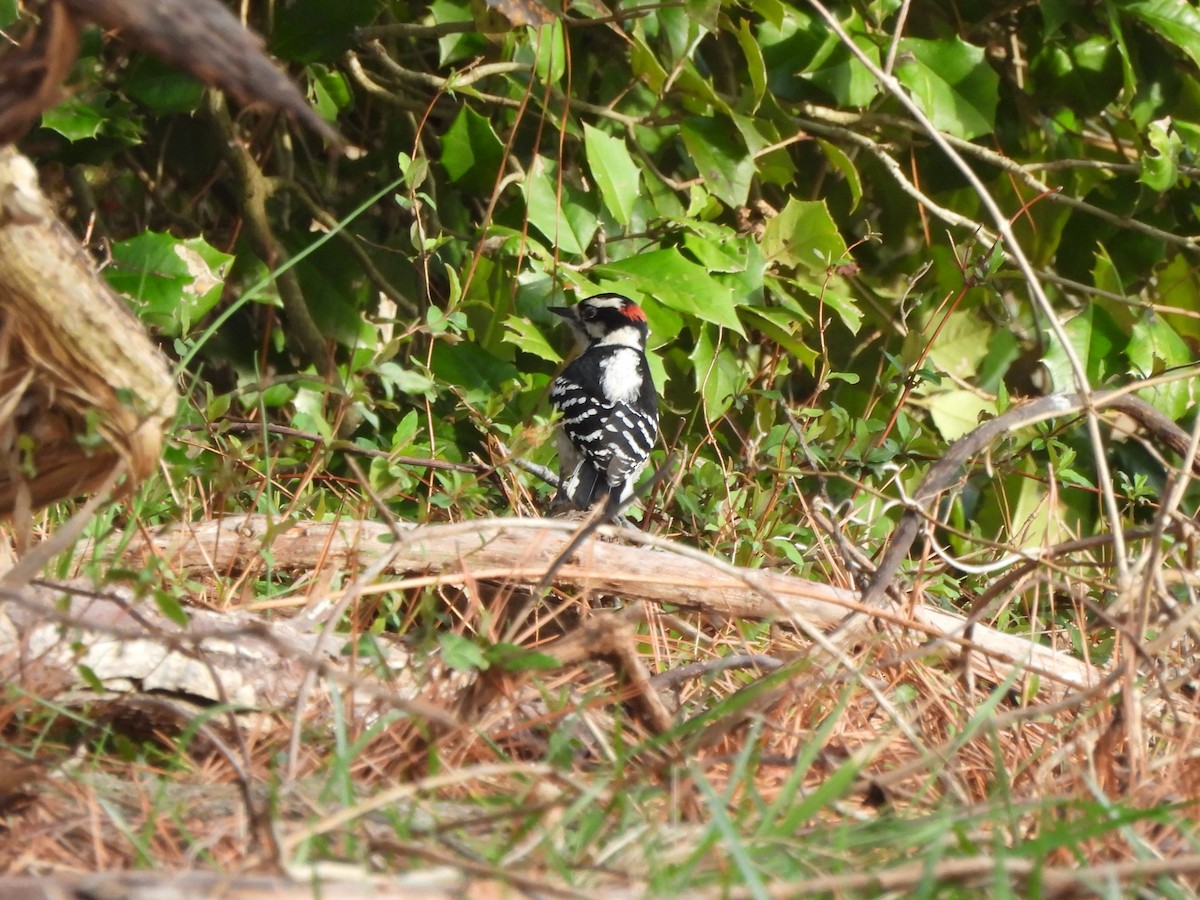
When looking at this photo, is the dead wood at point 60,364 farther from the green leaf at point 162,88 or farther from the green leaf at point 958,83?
the green leaf at point 958,83

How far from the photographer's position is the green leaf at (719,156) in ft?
15.4

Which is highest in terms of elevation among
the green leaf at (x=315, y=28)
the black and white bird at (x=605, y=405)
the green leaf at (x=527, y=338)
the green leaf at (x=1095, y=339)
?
the green leaf at (x=315, y=28)

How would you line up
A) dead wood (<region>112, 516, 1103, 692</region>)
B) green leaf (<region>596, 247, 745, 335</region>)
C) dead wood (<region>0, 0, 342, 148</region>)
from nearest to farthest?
1. dead wood (<region>0, 0, 342, 148</region>)
2. dead wood (<region>112, 516, 1103, 692</region>)
3. green leaf (<region>596, 247, 745, 335</region>)

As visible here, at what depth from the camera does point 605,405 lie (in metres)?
5.74

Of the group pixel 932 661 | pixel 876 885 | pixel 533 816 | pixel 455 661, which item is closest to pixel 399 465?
pixel 932 661

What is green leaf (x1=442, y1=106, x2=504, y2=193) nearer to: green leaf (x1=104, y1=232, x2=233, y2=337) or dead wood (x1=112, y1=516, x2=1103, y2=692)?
green leaf (x1=104, y1=232, x2=233, y2=337)

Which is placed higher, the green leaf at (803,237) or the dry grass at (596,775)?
the dry grass at (596,775)

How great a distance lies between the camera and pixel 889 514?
5742 mm

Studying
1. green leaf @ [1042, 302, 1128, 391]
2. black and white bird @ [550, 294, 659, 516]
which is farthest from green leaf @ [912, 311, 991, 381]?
black and white bird @ [550, 294, 659, 516]

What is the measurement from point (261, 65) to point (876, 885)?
3.75ft

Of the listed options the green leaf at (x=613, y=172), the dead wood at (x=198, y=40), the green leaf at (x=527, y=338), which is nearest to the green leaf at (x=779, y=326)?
the green leaf at (x=613, y=172)

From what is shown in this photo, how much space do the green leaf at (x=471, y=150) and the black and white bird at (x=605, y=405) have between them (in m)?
0.72

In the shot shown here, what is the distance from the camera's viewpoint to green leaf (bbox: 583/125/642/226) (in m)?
4.39

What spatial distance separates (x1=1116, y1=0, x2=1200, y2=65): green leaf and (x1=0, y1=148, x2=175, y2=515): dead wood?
156 inches
